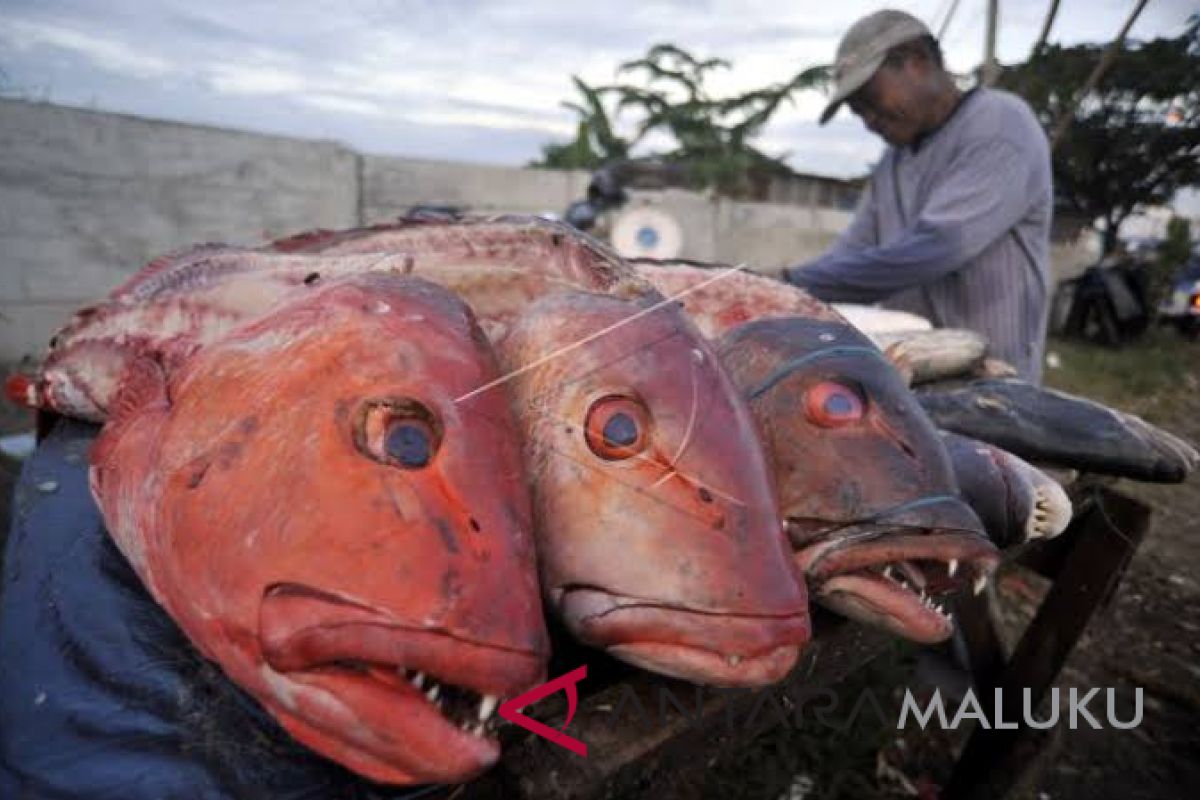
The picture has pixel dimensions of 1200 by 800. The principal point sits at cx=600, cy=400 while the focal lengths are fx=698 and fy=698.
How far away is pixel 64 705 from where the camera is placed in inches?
36.3

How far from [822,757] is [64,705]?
260 centimetres

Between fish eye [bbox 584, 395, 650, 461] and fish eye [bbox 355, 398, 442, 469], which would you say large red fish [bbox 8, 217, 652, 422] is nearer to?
fish eye [bbox 584, 395, 650, 461]

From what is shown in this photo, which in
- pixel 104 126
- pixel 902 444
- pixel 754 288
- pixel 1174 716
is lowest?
pixel 1174 716

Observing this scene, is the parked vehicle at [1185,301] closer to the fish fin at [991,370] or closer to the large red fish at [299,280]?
the fish fin at [991,370]

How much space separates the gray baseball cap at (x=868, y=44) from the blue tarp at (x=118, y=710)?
10.3ft

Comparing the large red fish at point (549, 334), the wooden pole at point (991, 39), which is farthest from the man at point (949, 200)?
the wooden pole at point (991, 39)

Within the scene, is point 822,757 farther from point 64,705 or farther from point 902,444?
point 64,705

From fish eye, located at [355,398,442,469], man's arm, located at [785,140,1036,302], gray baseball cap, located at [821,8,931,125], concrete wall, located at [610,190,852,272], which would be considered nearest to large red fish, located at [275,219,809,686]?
fish eye, located at [355,398,442,469]

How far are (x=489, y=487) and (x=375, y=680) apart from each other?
0.24 meters

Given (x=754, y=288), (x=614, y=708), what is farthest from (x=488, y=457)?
(x=754, y=288)

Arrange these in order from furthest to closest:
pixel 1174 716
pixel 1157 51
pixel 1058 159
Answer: pixel 1058 159, pixel 1157 51, pixel 1174 716

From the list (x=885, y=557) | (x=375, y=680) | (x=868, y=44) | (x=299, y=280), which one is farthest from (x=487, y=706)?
(x=868, y=44)

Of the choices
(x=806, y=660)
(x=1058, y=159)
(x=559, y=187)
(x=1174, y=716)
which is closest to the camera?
(x=806, y=660)

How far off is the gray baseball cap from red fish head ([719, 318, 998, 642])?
7.09 ft
